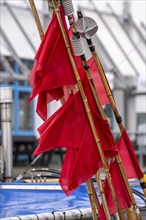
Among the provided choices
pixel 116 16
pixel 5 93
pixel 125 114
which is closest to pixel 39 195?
pixel 5 93

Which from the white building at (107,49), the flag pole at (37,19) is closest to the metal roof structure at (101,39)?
the white building at (107,49)

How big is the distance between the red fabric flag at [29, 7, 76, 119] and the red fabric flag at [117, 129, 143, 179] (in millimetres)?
490

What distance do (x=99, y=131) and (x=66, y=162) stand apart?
25 centimetres

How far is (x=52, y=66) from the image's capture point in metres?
3.65

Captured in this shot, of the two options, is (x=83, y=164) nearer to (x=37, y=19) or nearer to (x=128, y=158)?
(x=128, y=158)

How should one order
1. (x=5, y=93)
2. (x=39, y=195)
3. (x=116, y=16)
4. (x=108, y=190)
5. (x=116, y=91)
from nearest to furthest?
(x=108, y=190) < (x=39, y=195) < (x=5, y=93) < (x=116, y=91) < (x=116, y=16)

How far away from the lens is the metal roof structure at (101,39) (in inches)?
852

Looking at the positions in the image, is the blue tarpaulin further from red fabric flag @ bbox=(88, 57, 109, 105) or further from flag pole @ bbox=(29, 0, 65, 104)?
flag pole @ bbox=(29, 0, 65, 104)

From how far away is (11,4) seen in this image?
22703mm

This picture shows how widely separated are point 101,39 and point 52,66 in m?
21.8

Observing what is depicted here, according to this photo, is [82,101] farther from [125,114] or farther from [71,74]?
[125,114]

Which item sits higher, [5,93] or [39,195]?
[5,93]

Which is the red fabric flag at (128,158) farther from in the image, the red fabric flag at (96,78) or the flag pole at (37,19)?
the flag pole at (37,19)

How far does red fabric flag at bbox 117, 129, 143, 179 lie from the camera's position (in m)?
3.83
